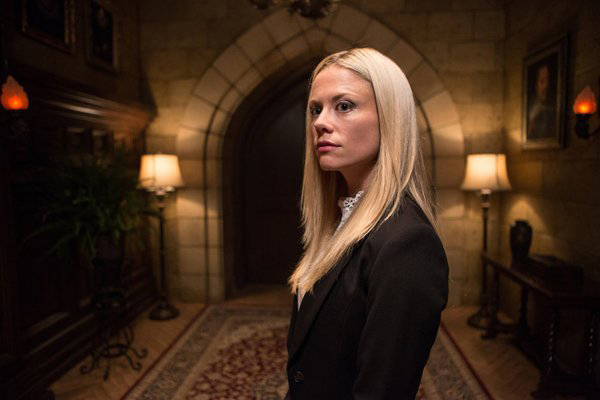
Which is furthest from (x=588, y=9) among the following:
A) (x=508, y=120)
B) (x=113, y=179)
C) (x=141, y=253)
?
(x=141, y=253)

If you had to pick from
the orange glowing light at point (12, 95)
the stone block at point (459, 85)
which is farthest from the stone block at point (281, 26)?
the orange glowing light at point (12, 95)

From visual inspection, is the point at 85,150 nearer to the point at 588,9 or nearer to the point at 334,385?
the point at 334,385

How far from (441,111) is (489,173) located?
0.79m

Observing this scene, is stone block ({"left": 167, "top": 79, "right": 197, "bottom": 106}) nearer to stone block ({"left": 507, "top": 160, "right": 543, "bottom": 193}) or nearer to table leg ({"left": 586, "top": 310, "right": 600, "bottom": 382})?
stone block ({"left": 507, "top": 160, "right": 543, "bottom": 193})

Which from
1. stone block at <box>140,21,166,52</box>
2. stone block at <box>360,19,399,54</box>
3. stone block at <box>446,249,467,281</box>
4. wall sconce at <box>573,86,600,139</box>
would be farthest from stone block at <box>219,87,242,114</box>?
wall sconce at <box>573,86,600,139</box>

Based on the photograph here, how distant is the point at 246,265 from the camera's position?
16.4ft

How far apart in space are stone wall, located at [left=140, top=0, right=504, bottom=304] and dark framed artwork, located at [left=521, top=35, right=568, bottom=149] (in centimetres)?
51

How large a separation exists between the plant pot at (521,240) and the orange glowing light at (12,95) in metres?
3.18

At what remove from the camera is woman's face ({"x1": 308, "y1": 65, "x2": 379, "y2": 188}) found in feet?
2.67

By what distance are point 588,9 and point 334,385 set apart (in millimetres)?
2856

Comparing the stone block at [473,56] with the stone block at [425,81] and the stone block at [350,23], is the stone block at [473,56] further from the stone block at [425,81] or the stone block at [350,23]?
the stone block at [350,23]

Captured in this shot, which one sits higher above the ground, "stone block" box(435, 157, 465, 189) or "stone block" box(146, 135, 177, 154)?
"stone block" box(146, 135, 177, 154)

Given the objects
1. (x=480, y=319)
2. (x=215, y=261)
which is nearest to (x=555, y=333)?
(x=480, y=319)

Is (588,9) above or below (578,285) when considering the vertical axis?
above
